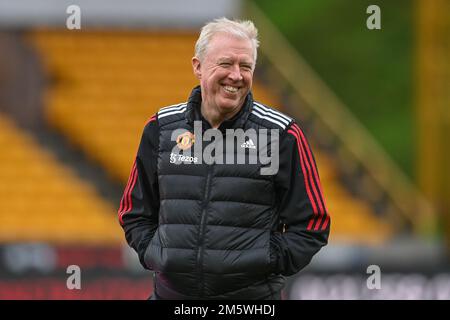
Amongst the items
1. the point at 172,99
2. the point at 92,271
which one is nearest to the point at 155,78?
the point at 172,99

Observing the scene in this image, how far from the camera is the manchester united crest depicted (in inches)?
166

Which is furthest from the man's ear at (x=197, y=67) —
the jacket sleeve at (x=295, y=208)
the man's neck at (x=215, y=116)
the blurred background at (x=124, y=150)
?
the blurred background at (x=124, y=150)

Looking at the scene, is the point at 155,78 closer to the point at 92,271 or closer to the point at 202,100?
the point at 92,271


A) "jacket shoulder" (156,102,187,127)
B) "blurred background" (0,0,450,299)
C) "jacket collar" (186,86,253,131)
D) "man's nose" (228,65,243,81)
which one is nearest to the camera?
"man's nose" (228,65,243,81)

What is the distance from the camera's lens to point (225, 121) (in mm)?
4195

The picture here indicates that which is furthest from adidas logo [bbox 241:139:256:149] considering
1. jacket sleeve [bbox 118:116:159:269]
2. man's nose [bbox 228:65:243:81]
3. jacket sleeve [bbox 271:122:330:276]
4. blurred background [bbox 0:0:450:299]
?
blurred background [bbox 0:0:450:299]

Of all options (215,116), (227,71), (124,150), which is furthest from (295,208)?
(124,150)

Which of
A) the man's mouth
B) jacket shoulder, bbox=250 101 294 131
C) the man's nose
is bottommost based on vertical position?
jacket shoulder, bbox=250 101 294 131

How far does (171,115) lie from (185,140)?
16 cm

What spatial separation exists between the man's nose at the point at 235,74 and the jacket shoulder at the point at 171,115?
33 cm

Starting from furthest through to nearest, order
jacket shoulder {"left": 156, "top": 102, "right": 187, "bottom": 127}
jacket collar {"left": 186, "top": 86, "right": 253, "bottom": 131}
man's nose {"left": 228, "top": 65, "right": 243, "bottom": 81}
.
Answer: jacket shoulder {"left": 156, "top": 102, "right": 187, "bottom": 127} → jacket collar {"left": 186, "top": 86, "right": 253, "bottom": 131} → man's nose {"left": 228, "top": 65, "right": 243, "bottom": 81}

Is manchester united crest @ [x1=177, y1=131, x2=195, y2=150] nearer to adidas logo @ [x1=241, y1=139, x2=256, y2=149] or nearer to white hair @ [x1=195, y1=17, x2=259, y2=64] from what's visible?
adidas logo @ [x1=241, y1=139, x2=256, y2=149]

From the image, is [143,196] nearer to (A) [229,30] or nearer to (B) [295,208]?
(B) [295,208]

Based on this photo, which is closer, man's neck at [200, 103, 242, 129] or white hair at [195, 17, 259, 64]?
white hair at [195, 17, 259, 64]
